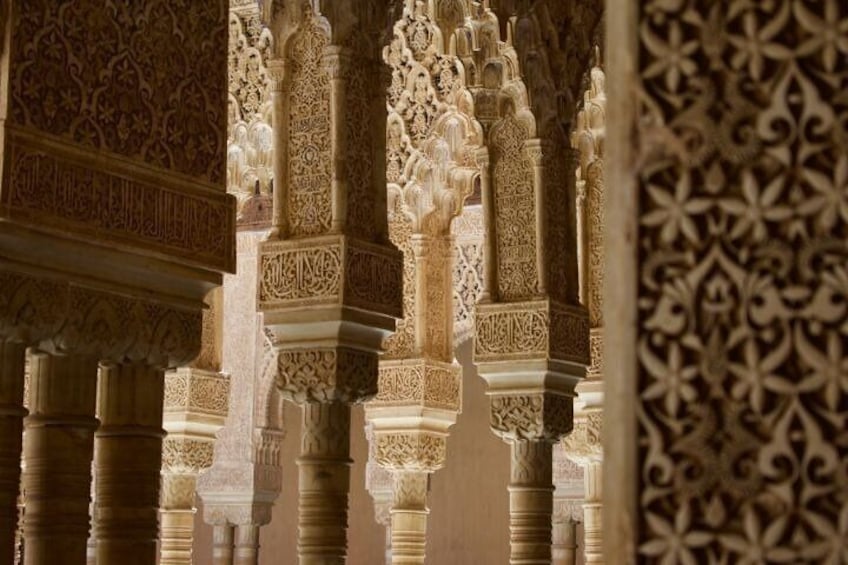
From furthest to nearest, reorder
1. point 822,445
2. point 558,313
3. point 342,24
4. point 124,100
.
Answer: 1. point 558,313
2. point 342,24
3. point 124,100
4. point 822,445

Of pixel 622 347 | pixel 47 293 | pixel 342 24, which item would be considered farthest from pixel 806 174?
pixel 342 24

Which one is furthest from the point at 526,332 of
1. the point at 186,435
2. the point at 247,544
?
the point at 247,544

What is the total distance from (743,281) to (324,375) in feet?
18.8

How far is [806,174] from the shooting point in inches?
75.8

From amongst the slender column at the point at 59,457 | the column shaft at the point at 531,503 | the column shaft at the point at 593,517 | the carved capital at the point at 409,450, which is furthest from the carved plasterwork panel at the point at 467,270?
the slender column at the point at 59,457

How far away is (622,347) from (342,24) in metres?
6.22

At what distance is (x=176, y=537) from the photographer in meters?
10.3

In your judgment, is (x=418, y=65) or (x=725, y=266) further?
(x=418, y=65)

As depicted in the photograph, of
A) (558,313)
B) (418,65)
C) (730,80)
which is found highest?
(418,65)

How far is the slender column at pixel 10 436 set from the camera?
16.5 ft

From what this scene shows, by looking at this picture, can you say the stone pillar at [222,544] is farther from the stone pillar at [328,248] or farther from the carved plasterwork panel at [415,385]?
the stone pillar at [328,248]

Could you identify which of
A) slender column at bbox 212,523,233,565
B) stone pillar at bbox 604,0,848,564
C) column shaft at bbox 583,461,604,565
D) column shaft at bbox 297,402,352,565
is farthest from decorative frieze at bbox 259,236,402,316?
slender column at bbox 212,523,233,565

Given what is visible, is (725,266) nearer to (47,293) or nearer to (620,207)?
(620,207)

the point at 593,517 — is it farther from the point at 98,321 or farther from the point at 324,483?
the point at 98,321
